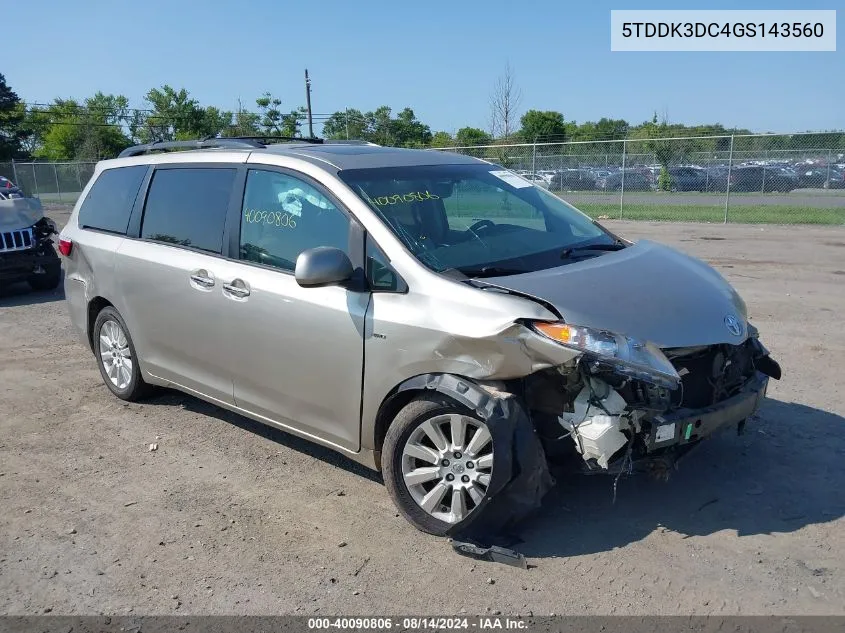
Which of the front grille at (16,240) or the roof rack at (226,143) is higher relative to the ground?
the roof rack at (226,143)

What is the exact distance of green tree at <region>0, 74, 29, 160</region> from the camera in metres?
56.4

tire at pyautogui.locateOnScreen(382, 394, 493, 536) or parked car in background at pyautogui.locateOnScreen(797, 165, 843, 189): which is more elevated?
parked car in background at pyautogui.locateOnScreen(797, 165, 843, 189)

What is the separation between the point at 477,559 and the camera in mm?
3510

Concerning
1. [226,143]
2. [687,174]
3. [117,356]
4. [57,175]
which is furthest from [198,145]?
[57,175]

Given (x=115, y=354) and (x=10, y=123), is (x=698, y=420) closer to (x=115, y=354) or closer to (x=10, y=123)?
(x=115, y=354)

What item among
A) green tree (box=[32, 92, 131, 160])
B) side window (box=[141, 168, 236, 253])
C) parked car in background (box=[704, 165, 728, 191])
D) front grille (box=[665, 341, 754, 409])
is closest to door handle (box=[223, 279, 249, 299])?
side window (box=[141, 168, 236, 253])

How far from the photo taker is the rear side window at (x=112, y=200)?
18.4 feet

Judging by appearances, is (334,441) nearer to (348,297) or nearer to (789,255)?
(348,297)

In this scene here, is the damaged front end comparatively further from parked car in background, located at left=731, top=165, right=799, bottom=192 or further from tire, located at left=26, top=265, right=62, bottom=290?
parked car in background, located at left=731, top=165, right=799, bottom=192

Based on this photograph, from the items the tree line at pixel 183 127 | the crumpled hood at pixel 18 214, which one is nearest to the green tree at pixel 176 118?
the tree line at pixel 183 127

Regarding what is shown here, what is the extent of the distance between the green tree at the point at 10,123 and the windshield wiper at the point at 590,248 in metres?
61.6

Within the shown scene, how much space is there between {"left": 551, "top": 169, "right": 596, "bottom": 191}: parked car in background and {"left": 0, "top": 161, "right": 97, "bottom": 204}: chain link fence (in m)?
21.9

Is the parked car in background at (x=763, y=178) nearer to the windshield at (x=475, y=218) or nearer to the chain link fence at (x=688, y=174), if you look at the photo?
the chain link fence at (x=688, y=174)

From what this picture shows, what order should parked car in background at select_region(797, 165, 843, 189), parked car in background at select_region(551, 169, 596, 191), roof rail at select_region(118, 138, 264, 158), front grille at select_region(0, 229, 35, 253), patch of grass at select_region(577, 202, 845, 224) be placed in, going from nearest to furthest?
roof rail at select_region(118, 138, 264, 158), front grille at select_region(0, 229, 35, 253), patch of grass at select_region(577, 202, 845, 224), parked car in background at select_region(797, 165, 843, 189), parked car in background at select_region(551, 169, 596, 191)
